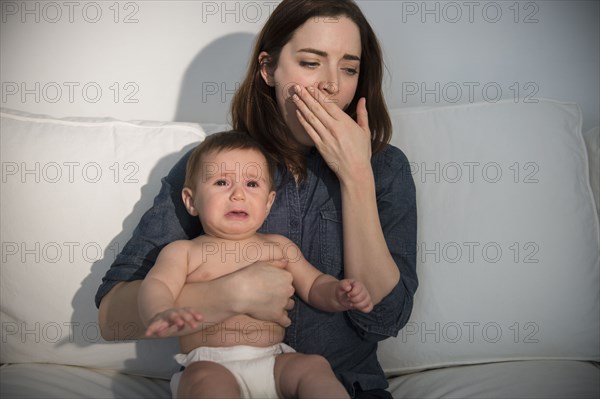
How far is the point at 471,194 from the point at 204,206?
789 mm

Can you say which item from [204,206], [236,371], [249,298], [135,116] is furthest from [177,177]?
[135,116]

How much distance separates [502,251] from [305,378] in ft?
2.51

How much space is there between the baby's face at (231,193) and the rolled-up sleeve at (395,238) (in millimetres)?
314

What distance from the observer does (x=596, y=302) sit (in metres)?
1.79

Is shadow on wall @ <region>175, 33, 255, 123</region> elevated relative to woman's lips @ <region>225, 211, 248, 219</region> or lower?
elevated

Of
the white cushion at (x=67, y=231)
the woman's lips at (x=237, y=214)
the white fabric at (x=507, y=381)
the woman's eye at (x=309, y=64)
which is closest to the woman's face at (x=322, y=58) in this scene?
the woman's eye at (x=309, y=64)

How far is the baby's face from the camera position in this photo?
1.47 m

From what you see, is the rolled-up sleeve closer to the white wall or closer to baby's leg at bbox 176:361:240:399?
baby's leg at bbox 176:361:240:399

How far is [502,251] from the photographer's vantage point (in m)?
1.79

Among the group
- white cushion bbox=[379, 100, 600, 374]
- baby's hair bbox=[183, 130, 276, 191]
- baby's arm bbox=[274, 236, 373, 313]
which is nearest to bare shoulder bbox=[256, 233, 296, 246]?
baby's arm bbox=[274, 236, 373, 313]

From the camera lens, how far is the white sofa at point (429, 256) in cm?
175

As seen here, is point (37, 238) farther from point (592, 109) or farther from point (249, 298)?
point (592, 109)

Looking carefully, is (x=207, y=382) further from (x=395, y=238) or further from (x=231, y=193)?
(x=395, y=238)

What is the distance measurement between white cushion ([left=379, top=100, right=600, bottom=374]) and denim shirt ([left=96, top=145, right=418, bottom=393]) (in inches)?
8.3
